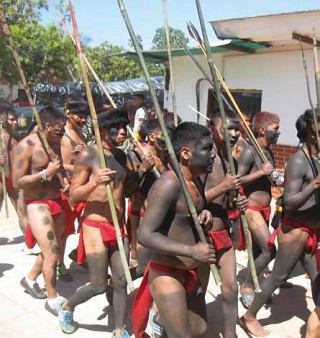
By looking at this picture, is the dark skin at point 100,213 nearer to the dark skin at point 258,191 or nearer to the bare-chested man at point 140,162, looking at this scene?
the bare-chested man at point 140,162

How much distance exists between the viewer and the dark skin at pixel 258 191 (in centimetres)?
427

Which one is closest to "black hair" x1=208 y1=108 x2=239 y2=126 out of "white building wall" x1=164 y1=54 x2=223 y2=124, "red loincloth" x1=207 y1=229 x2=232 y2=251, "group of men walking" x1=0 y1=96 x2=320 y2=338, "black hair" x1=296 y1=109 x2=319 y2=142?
"group of men walking" x1=0 y1=96 x2=320 y2=338

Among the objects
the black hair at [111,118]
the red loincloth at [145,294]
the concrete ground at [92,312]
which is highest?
the black hair at [111,118]

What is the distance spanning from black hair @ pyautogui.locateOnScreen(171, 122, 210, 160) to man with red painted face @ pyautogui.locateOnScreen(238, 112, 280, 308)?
150 centimetres

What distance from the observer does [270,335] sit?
12.5 feet

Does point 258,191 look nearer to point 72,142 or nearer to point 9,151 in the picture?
point 72,142

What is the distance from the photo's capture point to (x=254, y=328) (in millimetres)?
3805

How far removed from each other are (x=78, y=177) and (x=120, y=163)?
0.36 m

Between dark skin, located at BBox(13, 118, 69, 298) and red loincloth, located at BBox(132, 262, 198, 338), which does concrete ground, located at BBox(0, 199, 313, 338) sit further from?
red loincloth, located at BBox(132, 262, 198, 338)

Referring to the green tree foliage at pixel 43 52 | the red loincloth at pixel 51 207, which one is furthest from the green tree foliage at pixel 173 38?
the green tree foliage at pixel 43 52

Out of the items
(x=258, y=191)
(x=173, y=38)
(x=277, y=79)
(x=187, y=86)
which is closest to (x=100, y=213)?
(x=258, y=191)

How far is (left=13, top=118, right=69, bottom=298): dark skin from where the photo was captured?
4074mm

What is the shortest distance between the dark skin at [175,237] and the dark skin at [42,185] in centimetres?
155

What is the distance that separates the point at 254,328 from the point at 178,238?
1543 mm
